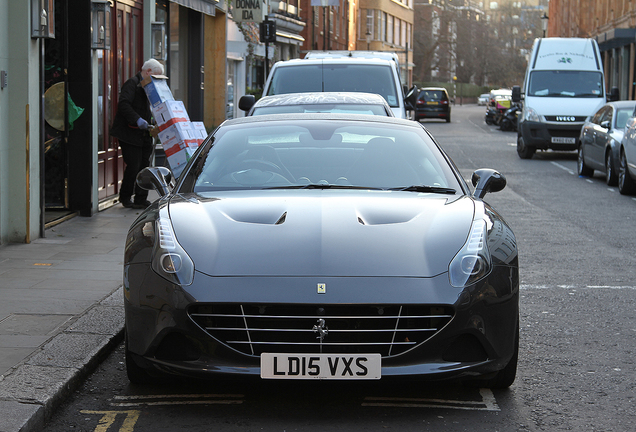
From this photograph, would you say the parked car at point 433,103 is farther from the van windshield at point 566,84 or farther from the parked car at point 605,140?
the parked car at point 605,140

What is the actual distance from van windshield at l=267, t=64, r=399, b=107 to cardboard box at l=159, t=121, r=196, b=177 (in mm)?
2492

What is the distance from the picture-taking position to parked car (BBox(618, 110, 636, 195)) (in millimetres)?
14836

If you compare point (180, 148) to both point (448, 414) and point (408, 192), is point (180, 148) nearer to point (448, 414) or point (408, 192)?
point (408, 192)

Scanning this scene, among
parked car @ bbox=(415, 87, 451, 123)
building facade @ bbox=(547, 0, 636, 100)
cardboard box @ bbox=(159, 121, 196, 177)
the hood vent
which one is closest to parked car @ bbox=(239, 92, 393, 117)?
cardboard box @ bbox=(159, 121, 196, 177)

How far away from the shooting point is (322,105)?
1053 centimetres

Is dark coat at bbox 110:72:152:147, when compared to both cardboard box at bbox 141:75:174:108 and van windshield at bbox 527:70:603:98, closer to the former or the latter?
cardboard box at bbox 141:75:174:108

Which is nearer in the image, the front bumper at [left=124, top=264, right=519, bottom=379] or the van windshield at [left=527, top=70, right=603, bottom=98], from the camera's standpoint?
the front bumper at [left=124, top=264, right=519, bottom=379]

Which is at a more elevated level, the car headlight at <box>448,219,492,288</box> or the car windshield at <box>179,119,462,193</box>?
the car windshield at <box>179,119,462,193</box>

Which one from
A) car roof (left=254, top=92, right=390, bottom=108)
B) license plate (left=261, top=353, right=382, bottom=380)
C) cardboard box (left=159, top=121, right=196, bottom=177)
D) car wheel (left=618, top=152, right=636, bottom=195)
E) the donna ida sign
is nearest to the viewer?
license plate (left=261, top=353, right=382, bottom=380)

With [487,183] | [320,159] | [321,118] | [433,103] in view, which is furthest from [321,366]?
[433,103]

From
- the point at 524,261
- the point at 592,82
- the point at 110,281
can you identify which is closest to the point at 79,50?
the point at 110,281

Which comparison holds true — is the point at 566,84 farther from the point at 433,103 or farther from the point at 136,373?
the point at 433,103

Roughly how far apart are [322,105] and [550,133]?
1346 centimetres

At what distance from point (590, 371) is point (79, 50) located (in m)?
7.89
